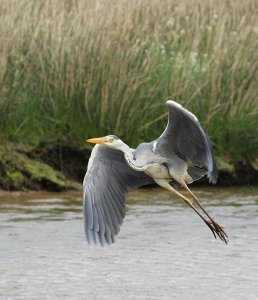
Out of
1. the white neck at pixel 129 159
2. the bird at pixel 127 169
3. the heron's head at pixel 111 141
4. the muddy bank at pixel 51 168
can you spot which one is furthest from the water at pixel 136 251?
the heron's head at pixel 111 141

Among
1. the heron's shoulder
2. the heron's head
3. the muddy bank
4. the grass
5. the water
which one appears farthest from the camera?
the grass

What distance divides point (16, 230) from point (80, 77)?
2407mm

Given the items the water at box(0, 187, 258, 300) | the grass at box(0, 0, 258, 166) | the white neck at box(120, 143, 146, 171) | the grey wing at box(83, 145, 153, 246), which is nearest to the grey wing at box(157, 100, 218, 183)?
the white neck at box(120, 143, 146, 171)

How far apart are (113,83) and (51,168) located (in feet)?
3.41

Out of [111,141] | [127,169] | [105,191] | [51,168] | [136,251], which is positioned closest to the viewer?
[111,141]

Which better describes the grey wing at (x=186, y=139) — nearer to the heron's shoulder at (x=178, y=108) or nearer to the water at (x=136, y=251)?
the heron's shoulder at (x=178, y=108)

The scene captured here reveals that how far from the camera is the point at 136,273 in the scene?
23.3ft

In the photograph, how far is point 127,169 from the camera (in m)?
7.23

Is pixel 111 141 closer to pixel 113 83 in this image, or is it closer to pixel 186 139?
pixel 186 139

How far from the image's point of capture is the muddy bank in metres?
10.0

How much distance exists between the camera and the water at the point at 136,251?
21.8 feet

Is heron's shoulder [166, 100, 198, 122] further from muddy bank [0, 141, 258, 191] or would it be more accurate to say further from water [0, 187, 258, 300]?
muddy bank [0, 141, 258, 191]

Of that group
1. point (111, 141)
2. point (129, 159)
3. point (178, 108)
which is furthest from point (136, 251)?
point (178, 108)

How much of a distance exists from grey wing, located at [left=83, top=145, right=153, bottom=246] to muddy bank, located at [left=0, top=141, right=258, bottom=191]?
9.33 feet
